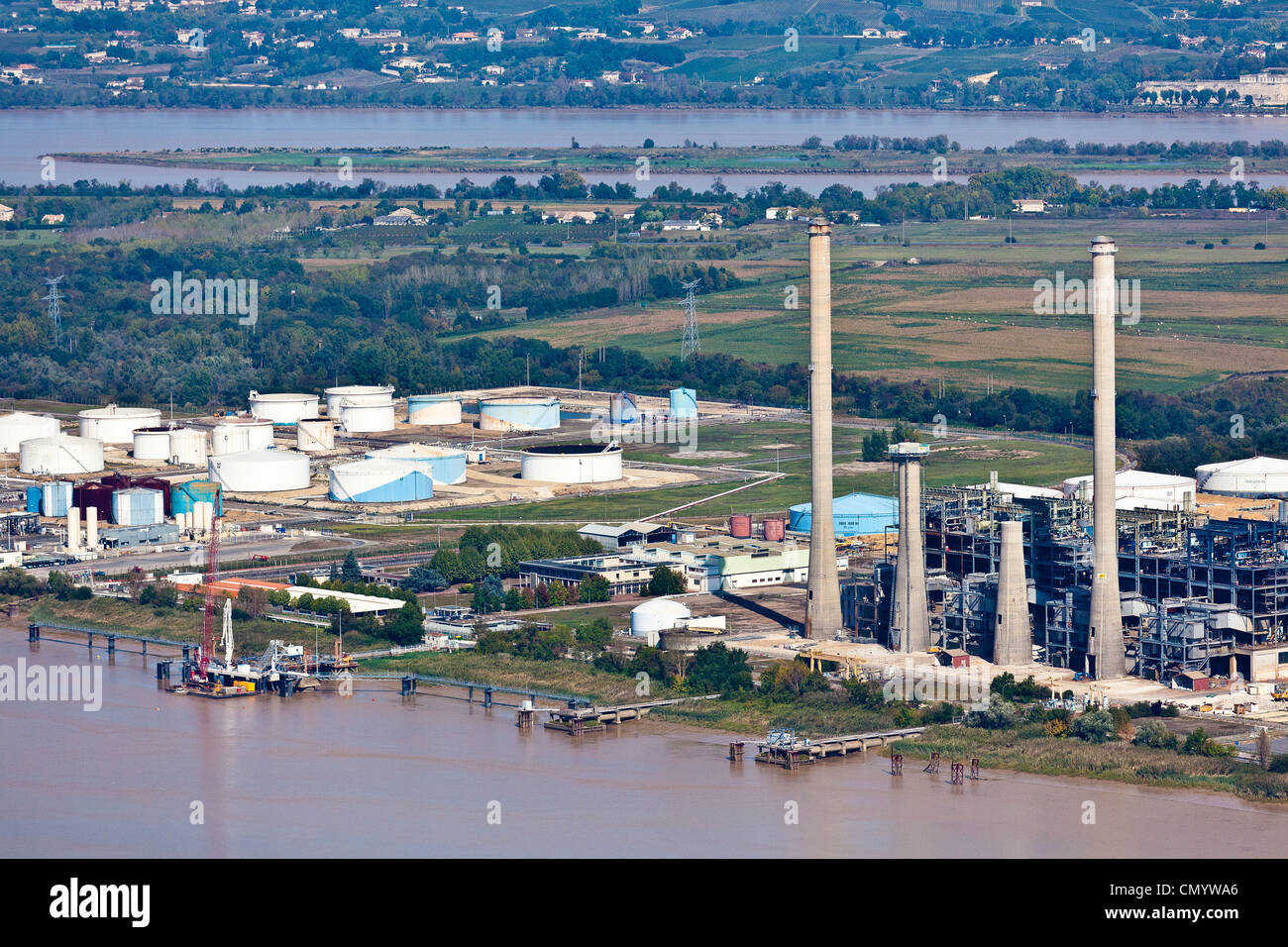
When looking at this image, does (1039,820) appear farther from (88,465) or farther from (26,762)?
(88,465)

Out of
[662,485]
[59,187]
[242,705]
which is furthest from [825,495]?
[59,187]

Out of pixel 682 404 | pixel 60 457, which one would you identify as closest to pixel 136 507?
pixel 60 457

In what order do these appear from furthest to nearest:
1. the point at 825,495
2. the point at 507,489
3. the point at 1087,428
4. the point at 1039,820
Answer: the point at 1087,428
the point at 507,489
the point at 825,495
the point at 1039,820

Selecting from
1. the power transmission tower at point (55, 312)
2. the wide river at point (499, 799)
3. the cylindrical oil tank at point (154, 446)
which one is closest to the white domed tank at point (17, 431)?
the cylindrical oil tank at point (154, 446)

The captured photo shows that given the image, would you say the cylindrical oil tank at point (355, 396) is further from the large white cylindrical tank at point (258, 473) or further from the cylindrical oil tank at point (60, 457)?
the large white cylindrical tank at point (258, 473)

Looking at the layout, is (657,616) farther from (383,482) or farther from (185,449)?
(185,449)

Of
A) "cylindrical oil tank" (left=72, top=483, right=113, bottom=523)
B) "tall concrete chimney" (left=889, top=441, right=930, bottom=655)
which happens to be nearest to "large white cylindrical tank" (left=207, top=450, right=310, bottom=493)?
"cylindrical oil tank" (left=72, top=483, right=113, bottom=523)
